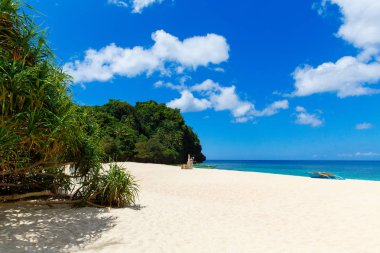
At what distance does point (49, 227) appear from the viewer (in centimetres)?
641

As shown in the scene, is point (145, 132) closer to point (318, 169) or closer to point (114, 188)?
point (318, 169)

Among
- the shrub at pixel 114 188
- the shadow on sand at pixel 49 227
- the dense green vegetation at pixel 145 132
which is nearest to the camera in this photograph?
the shadow on sand at pixel 49 227

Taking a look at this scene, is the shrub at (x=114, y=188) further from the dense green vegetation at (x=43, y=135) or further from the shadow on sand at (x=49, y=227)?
the shadow on sand at (x=49, y=227)

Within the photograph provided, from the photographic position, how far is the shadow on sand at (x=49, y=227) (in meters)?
5.39

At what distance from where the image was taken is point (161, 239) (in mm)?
6098

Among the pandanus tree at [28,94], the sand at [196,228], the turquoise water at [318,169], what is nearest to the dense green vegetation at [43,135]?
the pandanus tree at [28,94]

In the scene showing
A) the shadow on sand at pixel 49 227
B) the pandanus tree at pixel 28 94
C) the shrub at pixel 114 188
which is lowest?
the shadow on sand at pixel 49 227

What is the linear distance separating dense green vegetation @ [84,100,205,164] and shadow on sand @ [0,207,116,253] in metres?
29.7

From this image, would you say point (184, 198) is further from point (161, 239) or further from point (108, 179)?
point (161, 239)

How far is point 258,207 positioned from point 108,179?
16.2ft

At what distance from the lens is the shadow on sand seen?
17.7 ft

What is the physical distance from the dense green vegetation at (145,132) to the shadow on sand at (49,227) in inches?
1170

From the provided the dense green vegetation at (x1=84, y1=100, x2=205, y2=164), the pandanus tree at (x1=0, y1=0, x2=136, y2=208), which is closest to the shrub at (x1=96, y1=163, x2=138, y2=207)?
the pandanus tree at (x1=0, y1=0, x2=136, y2=208)

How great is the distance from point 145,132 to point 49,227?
49.2 metres
